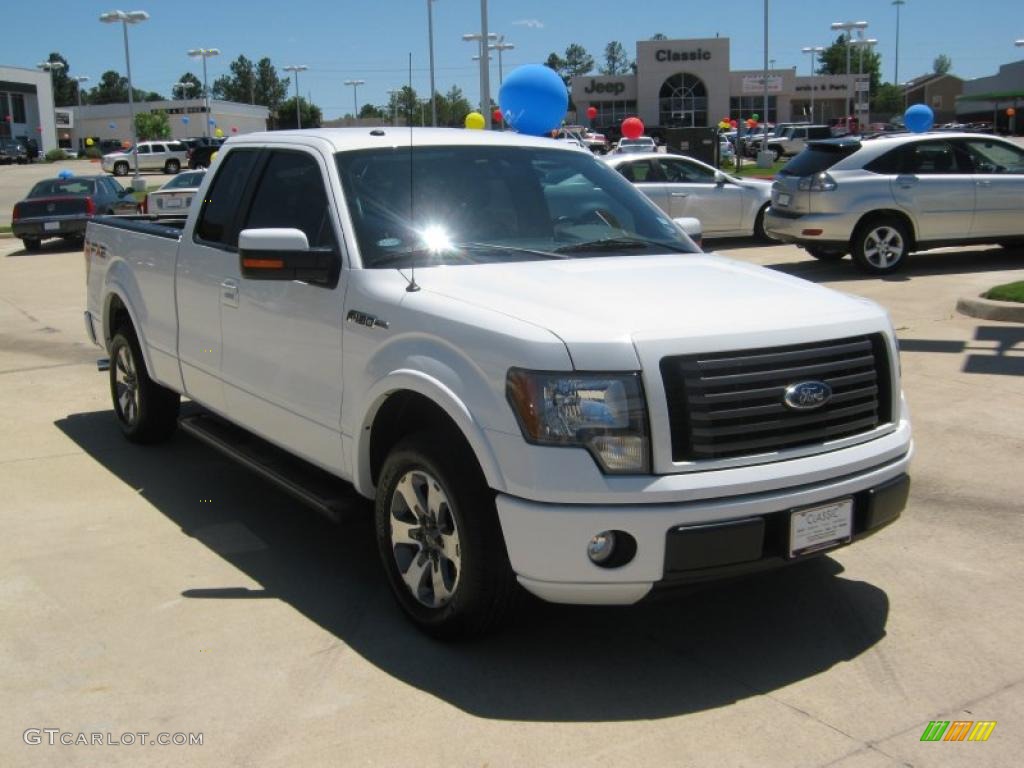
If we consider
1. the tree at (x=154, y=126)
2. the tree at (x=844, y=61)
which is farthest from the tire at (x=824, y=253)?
the tree at (x=844, y=61)

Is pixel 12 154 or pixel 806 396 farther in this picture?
pixel 12 154

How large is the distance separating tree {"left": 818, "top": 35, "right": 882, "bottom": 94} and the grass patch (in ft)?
431

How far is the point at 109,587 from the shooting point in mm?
4867

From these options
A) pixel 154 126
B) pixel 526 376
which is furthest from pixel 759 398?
pixel 154 126

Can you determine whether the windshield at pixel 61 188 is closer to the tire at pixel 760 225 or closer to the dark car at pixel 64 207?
the dark car at pixel 64 207

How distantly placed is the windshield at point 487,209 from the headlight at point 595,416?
1.19 metres

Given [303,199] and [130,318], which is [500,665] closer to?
[303,199]

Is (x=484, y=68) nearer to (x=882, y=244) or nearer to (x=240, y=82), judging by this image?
(x=882, y=244)

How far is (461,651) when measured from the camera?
4.14 metres

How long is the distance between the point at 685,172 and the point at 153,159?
52.8 metres

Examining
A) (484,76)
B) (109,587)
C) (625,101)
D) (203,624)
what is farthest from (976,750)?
(625,101)

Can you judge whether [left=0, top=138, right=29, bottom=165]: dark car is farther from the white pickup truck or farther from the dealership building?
→ the white pickup truck

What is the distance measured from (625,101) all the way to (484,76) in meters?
54.9

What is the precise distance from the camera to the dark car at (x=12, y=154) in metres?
81.3
